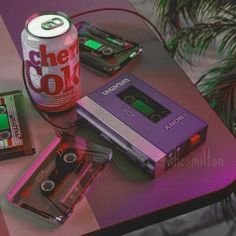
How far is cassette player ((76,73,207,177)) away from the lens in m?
0.90

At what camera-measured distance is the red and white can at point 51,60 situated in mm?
909

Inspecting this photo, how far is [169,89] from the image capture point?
42.0 inches

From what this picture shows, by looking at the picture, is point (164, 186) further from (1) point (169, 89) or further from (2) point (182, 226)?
(2) point (182, 226)

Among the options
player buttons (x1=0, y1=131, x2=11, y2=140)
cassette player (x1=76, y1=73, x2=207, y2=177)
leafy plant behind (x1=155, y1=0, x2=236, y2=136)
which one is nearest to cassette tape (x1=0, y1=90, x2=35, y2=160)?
player buttons (x1=0, y1=131, x2=11, y2=140)

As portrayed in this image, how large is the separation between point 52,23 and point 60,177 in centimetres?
27

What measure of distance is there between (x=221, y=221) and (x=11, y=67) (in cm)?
74

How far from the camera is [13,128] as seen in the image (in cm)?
98

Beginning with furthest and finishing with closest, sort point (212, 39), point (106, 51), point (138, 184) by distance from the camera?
1. point (212, 39)
2. point (106, 51)
3. point (138, 184)

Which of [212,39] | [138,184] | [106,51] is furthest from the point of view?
[212,39]

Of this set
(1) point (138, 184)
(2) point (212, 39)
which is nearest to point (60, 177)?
(1) point (138, 184)

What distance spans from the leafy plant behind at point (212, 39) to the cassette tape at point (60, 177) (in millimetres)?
435

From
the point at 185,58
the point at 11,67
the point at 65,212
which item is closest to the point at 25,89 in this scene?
the point at 11,67

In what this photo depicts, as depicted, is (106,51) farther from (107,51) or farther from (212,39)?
(212,39)

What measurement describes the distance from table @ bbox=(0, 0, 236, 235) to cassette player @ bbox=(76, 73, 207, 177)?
0.03m
